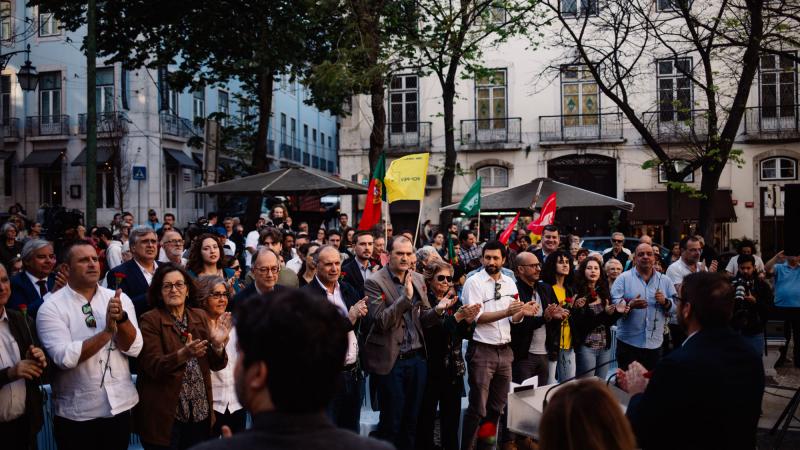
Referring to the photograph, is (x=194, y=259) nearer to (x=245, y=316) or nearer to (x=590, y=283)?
(x=590, y=283)

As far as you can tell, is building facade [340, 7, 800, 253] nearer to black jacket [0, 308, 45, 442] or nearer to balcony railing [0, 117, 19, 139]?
balcony railing [0, 117, 19, 139]

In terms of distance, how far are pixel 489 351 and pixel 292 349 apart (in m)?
5.21

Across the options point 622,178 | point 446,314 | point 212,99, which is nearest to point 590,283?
point 446,314

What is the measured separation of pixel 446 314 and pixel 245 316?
4.96 meters

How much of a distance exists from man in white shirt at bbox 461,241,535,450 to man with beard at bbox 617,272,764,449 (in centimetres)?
324

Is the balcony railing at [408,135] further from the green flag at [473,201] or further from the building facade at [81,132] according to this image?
the green flag at [473,201]

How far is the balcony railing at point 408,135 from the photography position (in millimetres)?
31672

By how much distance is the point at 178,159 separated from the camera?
3459 cm

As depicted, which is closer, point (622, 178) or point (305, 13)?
point (305, 13)

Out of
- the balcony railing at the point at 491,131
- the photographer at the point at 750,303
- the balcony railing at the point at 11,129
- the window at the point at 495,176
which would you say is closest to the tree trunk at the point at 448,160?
the photographer at the point at 750,303

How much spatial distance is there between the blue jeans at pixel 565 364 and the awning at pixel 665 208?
22.0 metres

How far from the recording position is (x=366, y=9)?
16.7 metres

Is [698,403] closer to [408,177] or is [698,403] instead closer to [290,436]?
[290,436]

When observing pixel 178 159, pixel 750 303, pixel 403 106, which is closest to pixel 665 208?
pixel 403 106
